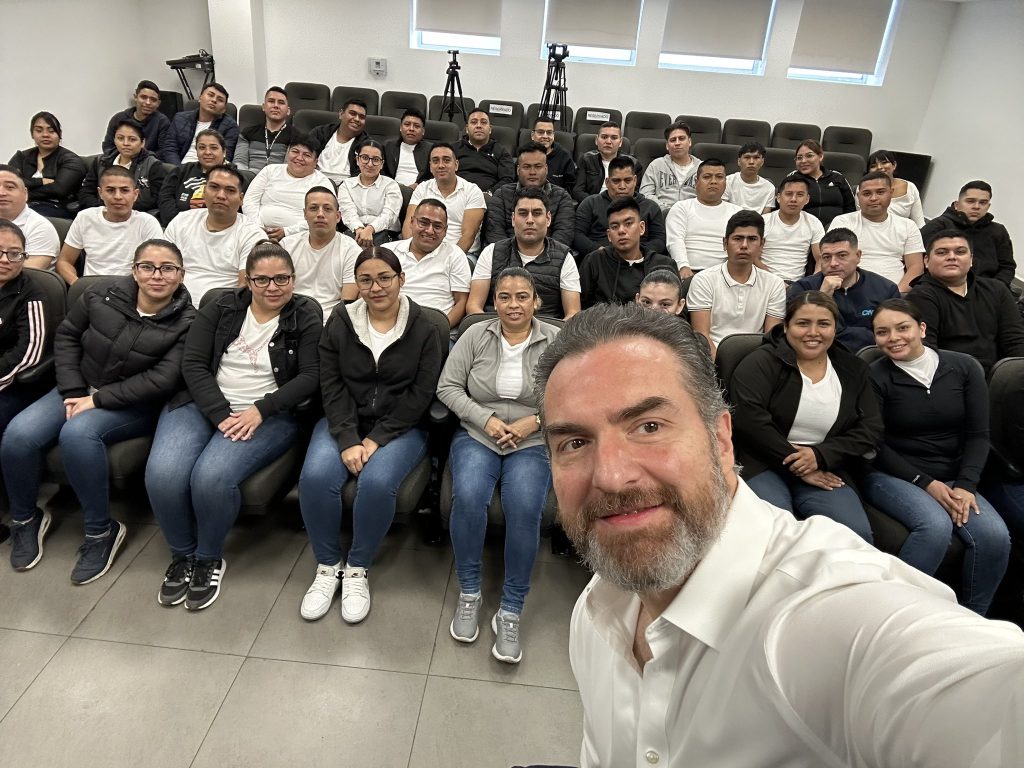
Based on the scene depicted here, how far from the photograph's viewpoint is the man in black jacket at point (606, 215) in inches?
146

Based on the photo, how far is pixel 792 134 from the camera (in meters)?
6.38

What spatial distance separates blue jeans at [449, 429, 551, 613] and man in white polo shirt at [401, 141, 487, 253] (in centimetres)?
222

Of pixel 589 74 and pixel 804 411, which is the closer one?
pixel 804 411

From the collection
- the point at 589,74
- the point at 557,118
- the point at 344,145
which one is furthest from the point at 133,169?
the point at 589,74

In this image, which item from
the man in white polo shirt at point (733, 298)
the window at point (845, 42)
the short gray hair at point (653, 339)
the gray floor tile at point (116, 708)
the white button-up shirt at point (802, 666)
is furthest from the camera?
the window at point (845, 42)

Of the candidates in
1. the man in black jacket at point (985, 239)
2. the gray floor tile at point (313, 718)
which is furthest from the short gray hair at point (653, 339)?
the man in black jacket at point (985, 239)

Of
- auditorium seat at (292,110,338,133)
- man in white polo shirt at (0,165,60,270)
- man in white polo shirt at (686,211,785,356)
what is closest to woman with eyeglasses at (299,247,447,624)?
man in white polo shirt at (686,211,785,356)

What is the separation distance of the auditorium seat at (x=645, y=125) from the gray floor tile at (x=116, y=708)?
6.33 m

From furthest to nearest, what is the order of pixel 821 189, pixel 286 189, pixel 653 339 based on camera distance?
pixel 821 189 < pixel 286 189 < pixel 653 339

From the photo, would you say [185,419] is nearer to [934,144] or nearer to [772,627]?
[772,627]

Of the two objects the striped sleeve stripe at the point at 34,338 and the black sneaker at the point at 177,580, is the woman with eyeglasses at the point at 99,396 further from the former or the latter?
the black sneaker at the point at 177,580

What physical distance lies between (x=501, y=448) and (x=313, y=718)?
102 cm

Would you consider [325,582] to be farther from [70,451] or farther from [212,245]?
[212,245]

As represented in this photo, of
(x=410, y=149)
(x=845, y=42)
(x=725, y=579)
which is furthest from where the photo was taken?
(x=845, y=42)
